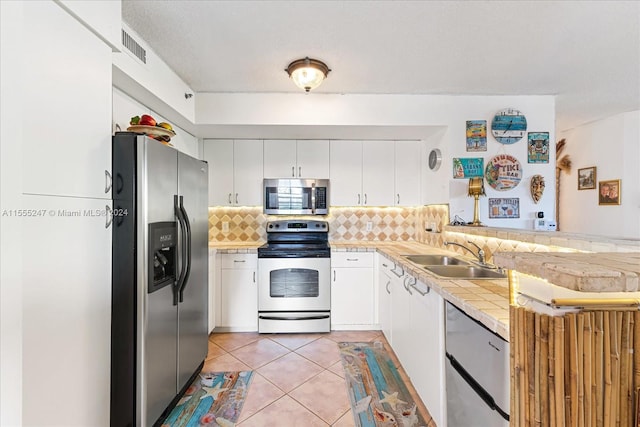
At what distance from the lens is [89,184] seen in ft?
4.26

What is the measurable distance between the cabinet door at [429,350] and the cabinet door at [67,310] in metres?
1.71

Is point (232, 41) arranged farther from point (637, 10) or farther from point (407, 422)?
point (407, 422)

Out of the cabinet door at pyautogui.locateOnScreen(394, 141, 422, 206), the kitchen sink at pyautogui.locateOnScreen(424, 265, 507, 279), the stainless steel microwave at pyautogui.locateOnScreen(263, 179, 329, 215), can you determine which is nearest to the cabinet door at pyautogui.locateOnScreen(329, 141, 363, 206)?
the stainless steel microwave at pyautogui.locateOnScreen(263, 179, 329, 215)

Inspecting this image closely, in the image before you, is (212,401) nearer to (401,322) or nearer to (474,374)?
(401,322)

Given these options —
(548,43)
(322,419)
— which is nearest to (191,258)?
(322,419)

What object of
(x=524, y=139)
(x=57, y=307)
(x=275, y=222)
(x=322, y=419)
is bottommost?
(x=322, y=419)

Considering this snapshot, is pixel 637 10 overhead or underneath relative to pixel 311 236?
overhead

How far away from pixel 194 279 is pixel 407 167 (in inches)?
103

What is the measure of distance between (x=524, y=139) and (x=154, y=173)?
3265 millimetres

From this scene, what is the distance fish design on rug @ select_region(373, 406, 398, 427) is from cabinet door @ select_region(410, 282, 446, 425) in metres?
0.23

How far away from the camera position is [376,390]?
201 centimetres

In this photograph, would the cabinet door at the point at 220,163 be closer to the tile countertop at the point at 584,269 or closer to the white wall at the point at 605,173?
the tile countertop at the point at 584,269

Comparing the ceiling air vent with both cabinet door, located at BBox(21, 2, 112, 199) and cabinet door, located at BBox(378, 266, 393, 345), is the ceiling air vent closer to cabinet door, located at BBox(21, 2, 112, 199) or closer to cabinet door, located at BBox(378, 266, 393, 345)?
cabinet door, located at BBox(21, 2, 112, 199)

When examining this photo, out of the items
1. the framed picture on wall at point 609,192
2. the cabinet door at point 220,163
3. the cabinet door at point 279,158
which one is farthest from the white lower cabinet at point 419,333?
the framed picture on wall at point 609,192
